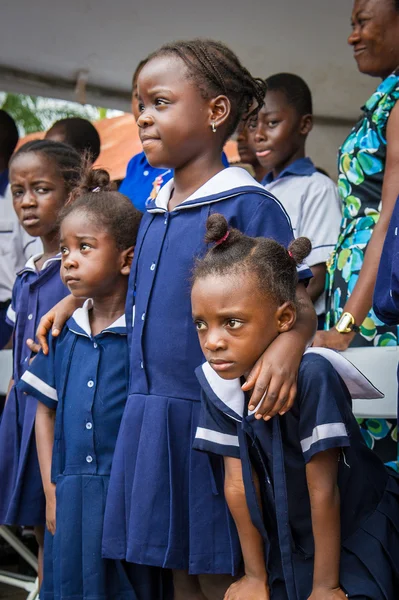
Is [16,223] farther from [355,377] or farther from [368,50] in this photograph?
[355,377]

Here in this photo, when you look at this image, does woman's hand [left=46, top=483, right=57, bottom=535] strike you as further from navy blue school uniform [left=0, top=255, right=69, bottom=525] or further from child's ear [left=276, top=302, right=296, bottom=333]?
child's ear [left=276, top=302, right=296, bottom=333]

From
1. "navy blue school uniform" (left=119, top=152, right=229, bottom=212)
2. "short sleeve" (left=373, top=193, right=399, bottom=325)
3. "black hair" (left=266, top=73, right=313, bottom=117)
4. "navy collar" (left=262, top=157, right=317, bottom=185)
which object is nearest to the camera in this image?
"short sleeve" (left=373, top=193, right=399, bottom=325)

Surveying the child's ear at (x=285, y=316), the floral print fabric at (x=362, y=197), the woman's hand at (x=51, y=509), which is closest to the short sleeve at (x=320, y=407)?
the child's ear at (x=285, y=316)

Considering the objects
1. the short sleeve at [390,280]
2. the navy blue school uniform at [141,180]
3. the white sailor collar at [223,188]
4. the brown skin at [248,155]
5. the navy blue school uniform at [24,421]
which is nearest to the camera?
the short sleeve at [390,280]

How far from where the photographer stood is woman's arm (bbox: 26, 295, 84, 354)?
3.11 m

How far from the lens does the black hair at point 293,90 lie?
4215 millimetres

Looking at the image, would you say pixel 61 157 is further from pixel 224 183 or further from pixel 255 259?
pixel 255 259

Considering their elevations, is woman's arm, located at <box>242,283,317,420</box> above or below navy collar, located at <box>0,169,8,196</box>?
below

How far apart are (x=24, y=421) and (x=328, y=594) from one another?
1574mm

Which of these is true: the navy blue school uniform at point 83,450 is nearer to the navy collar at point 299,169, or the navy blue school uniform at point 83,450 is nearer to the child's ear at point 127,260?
the child's ear at point 127,260

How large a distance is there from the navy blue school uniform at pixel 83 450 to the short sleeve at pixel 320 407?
0.84 m

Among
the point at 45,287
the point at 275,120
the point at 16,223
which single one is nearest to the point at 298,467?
the point at 45,287

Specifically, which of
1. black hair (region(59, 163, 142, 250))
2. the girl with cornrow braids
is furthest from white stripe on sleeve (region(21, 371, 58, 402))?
black hair (region(59, 163, 142, 250))

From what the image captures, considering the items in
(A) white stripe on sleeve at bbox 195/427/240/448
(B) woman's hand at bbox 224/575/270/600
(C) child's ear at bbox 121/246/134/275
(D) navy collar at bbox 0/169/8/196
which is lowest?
(B) woman's hand at bbox 224/575/270/600
